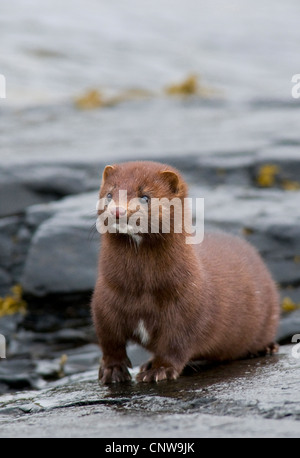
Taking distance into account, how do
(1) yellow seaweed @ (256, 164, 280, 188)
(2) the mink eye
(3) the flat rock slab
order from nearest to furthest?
1. (3) the flat rock slab
2. (2) the mink eye
3. (1) yellow seaweed @ (256, 164, 280, 188)

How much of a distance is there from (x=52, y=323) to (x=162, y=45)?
601 inches

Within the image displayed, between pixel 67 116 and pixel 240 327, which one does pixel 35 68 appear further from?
pixel 240 327

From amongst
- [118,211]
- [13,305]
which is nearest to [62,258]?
[13,305]

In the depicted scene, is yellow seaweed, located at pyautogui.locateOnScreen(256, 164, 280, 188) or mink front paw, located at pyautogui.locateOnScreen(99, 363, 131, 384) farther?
yellow seaweed, located at pyautogui.locateOnScreen(256, 164, 280, 188)

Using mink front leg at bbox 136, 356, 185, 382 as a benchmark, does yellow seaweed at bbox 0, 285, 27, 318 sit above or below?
above

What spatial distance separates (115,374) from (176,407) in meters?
1.18

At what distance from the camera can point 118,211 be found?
16.5 ft

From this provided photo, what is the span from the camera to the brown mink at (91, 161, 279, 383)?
5426mm

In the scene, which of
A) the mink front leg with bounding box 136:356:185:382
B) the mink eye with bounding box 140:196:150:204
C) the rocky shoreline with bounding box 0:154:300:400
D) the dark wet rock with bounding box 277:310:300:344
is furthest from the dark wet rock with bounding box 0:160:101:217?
the mink eye with bounding box 140:196:150:204

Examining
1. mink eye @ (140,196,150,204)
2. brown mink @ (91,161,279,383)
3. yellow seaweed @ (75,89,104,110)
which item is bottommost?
brown mink @ (91,161,279,383)

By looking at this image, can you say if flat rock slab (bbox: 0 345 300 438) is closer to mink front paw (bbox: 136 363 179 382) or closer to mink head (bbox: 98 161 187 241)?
mink front paw (bbox: 136 363 179 382)

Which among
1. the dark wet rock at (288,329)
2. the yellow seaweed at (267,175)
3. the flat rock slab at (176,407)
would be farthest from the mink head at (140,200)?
the yellow seaweed at (267,175)

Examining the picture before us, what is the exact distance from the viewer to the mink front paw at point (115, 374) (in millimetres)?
5879
